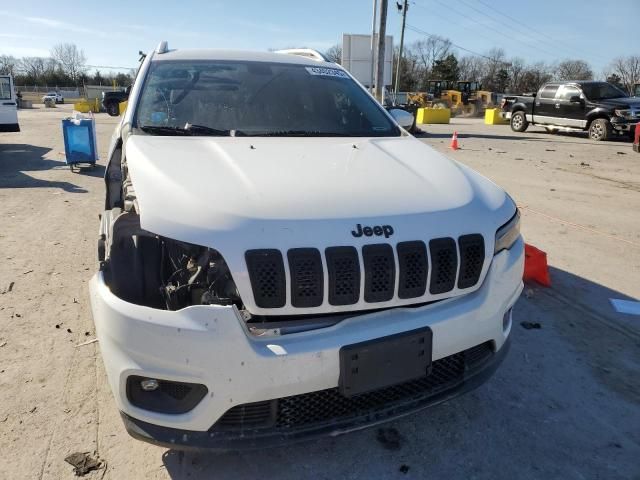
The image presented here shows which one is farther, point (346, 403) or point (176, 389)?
point (346, 403)

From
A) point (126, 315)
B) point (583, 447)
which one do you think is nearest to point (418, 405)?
point (583, 447)

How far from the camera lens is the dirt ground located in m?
2.28

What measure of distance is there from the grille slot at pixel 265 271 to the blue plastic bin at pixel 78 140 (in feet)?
30.7

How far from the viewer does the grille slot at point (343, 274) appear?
1919 millimetres

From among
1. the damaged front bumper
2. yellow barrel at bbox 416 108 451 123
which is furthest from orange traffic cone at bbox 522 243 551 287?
yellow barrel at bbox 416 108 451 123

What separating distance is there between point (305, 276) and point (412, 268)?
455 millimetres

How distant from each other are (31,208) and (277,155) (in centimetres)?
573

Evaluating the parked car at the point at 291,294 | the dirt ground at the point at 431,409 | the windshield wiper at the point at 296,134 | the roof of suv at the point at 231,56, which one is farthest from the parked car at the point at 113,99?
the parked car at the point at 291,294

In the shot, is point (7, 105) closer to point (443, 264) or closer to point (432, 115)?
point (443, 264)

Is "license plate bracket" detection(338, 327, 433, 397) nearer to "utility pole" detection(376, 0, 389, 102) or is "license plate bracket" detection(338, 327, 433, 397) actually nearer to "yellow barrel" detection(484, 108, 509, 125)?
"utility pole" detection(376, 0, 389, 102)

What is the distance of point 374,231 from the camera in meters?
2.03

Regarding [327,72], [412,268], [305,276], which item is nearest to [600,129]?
[327,72]

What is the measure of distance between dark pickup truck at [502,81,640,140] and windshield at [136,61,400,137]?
51.8ft

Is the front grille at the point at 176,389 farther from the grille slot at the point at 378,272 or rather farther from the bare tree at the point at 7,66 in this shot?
the bare tree at the point at 7,66
